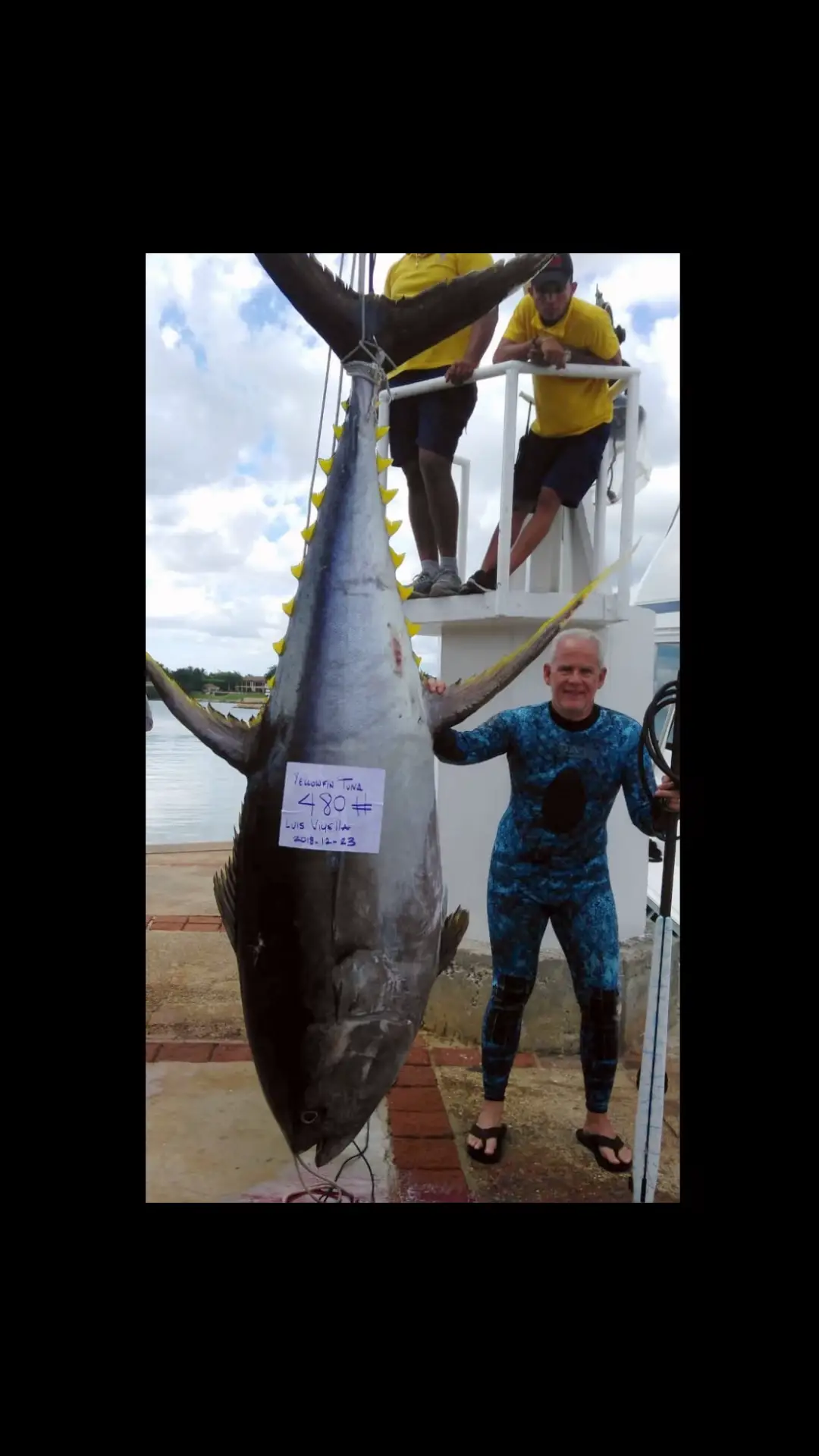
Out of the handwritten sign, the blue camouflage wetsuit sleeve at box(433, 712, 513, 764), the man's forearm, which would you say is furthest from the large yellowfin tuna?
the man's forearm

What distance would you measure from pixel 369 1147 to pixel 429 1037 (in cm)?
44

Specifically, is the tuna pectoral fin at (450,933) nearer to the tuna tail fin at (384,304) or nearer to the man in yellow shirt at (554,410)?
the man in yellow shirt at (554,410)

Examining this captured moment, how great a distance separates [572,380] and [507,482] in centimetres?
31

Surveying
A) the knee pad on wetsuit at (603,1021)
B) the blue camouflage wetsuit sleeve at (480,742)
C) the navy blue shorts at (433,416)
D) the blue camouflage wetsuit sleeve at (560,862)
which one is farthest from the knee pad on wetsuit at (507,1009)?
the navy blue shorts at (433,416)

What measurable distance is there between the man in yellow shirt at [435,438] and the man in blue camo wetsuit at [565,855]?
0.46 meters

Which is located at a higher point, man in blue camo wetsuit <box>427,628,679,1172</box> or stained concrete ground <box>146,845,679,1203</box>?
man in blue camo wetsuit <box>427,628,679,1172</box>

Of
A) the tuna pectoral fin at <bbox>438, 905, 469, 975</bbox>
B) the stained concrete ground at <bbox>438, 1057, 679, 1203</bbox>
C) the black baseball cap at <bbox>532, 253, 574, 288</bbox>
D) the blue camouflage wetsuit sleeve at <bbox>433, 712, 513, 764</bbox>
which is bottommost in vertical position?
the stained concrete ground at <bbox>438, 1057, 679, 1203</bbox>

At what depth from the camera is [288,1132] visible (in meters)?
1.85

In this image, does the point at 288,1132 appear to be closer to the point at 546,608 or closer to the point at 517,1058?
the point at 517,1058

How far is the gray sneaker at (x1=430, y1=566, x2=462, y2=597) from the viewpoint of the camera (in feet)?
7.59

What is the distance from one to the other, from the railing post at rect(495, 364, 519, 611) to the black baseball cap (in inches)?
7.8

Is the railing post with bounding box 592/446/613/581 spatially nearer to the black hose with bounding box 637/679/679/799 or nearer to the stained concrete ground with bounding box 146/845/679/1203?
the black hose with bounding box 637/679/679/799

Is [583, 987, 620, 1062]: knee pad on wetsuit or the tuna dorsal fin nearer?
the tuna dorsal fin

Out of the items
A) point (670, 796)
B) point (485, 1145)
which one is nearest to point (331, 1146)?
point (485, 1145)
